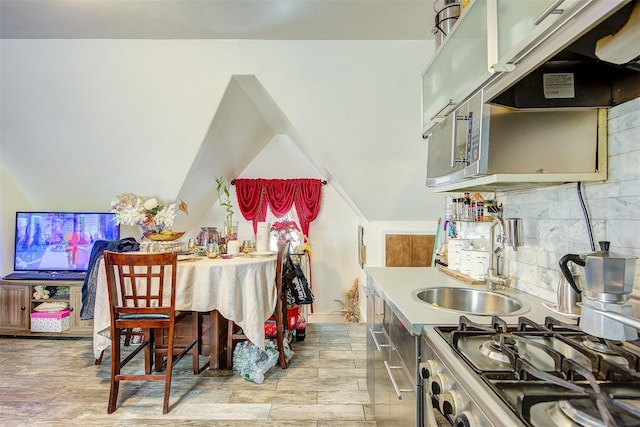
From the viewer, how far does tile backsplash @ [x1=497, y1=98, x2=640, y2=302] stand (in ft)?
3.37

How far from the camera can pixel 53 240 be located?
11.3 ft

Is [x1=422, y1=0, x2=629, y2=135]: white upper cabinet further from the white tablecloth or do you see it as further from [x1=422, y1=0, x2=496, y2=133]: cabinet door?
the white tablecloth

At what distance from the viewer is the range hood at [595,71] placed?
812mm

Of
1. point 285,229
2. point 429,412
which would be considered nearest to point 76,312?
point 285,229

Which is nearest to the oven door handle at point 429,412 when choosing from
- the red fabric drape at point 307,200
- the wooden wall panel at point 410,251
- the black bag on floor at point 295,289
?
the black bag on floor at point 295,289

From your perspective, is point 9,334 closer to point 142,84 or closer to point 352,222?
point 142,84

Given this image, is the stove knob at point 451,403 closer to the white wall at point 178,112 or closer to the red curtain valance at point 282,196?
the white wall at point 178,112

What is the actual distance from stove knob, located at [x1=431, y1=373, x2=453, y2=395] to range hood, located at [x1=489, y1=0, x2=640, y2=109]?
0.94 meters

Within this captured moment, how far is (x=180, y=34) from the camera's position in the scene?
7.92ft

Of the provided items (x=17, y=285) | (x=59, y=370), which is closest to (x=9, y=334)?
(x=17, y=285)

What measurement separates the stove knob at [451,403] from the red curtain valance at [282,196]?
374 centimetres

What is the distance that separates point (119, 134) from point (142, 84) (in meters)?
0.62

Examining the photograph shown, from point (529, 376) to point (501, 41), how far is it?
100 cm

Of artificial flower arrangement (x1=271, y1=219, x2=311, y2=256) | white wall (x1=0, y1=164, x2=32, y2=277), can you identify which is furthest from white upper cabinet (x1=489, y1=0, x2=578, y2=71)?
white wall (x1=0, y1=164, x2=32, y2=277)
